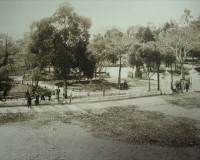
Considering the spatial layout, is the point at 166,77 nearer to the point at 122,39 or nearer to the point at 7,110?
the point at 122,39

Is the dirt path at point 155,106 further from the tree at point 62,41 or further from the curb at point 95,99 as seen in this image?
the tree at point 62,41

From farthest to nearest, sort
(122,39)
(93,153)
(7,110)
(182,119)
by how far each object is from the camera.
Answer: (122,39)
(7,110)
(182,119)
(93,153)

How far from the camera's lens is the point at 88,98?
18.4 meters

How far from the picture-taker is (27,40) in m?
16.5

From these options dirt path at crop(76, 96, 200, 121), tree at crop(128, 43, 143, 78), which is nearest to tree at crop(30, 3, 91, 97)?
dirt path at crop(76, 96, 200, 121)

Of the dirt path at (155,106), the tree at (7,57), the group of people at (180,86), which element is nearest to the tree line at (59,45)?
the tree at (7,57)

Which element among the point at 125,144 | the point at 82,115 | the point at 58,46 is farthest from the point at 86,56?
the point at 125,144

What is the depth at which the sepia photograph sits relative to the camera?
1006 centimetres

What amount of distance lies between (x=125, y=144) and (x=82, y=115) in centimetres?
443

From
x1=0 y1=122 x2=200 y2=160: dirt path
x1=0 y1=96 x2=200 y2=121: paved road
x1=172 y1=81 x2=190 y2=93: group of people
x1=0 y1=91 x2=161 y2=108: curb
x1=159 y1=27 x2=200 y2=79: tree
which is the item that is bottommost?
x1=0 y1=122 x2=200 y2=160: dirt path


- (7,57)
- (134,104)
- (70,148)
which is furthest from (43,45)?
(70,148)

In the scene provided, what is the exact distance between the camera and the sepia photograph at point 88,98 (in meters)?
10.1

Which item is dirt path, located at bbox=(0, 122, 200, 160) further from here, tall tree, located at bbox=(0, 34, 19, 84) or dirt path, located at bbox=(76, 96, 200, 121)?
tall tree, located at bbox=(0, 34, 19, 84)

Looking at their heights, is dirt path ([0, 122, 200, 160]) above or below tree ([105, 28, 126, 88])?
below
